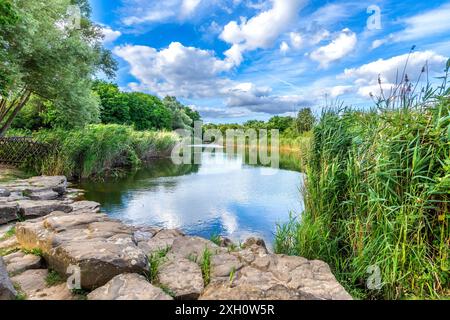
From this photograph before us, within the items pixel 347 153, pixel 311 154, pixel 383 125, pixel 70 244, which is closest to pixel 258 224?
pixel 311 154

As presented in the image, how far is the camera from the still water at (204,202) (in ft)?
20.6

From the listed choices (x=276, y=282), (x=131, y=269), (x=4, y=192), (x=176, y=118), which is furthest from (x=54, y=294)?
(x=176, y=118)

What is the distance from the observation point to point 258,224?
6.46 m

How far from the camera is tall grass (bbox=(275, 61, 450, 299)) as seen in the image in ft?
8.99

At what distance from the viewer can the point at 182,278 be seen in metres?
2.76

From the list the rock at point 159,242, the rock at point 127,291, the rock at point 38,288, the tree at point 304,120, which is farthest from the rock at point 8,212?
the tree at point 304,120

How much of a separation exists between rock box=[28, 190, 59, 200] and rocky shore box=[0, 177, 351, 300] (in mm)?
2724

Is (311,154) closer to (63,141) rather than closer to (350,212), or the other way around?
(350,212)

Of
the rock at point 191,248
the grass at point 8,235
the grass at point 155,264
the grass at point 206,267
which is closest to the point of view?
the grass at point 155,264

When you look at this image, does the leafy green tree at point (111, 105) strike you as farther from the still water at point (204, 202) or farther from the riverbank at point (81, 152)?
the still water at point (204, 202)

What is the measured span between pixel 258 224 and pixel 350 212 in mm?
2945

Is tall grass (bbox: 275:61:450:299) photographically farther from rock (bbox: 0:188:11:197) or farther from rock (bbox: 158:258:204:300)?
rock (bbox: 0:188:11:197)

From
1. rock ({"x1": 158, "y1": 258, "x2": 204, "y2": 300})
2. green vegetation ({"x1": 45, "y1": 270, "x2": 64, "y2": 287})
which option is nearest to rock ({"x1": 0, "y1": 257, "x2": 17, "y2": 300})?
green vegetation ({"x1": 45, "y1": 270, "x2": 64, "y2": 287})

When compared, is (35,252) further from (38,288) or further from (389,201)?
(389,201)
